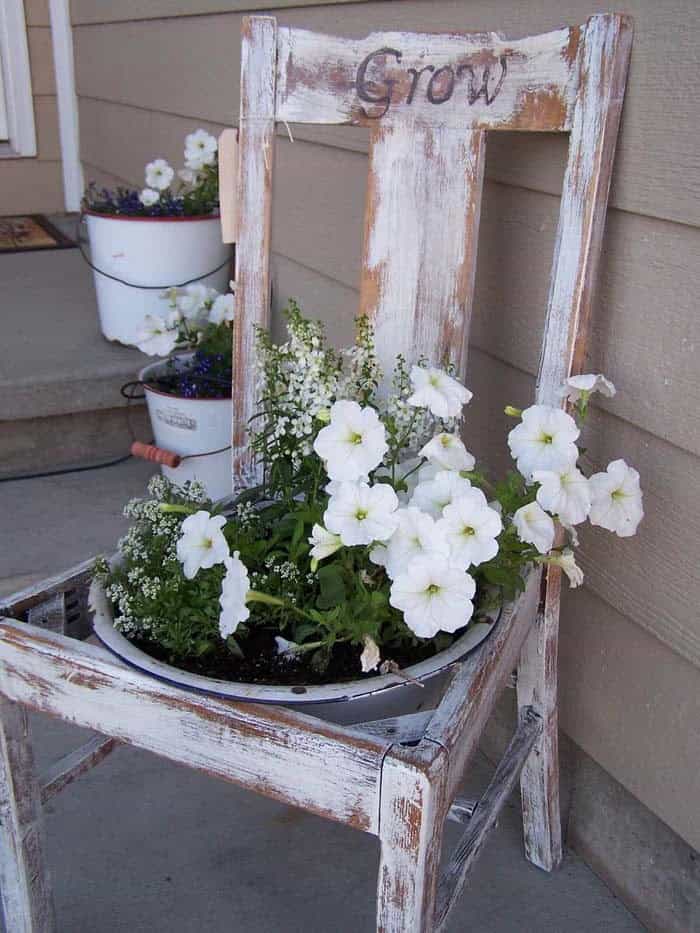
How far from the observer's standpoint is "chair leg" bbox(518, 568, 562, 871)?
4.28ft

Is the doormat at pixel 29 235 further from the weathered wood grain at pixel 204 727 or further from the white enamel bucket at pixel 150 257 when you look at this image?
the weathered wood grain at pixel 204 727

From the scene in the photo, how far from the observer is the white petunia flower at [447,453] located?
3.45 ft

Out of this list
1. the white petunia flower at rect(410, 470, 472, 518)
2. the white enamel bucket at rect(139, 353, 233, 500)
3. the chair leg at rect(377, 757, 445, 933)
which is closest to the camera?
the chair leg at rect(377, 757, 445, 933)

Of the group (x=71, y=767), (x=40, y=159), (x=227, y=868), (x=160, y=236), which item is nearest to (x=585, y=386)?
(x=71, y=767)

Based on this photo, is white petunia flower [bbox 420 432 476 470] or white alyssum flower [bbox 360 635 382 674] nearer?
white alyssum flower [bbox 360 635 382 674]

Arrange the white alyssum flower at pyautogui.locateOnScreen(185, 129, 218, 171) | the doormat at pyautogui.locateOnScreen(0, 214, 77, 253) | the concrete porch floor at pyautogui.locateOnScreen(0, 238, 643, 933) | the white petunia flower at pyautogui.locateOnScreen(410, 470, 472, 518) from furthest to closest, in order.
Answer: the doormat at pyautogui.locateOnScreen(0, 214, 77, 253) < the white alyssum flower at pyautogui.locateOnScreen(185, 129, 218, 171) < the concrete porch floor at pyautogui.locateOnScreen(0, 238, 643, 933) < the white petunia flower at pyautogui.locateOnScreen(410, 470, 472, 518)

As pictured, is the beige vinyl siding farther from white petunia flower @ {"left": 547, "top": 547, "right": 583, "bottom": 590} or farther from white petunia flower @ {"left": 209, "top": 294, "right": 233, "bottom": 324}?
white petunia flower @ {"left": 209, "top": 294, "right": 233, "bottom": 324}

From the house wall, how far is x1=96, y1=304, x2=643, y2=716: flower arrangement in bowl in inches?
117

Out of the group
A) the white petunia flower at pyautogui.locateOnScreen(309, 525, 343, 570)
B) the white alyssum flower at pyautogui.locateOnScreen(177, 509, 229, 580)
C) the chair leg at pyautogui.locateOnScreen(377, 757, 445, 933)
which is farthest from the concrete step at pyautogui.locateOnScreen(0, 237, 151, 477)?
the chair leg at pyautogui.locateOnScreen(377, 757, 445, 933)

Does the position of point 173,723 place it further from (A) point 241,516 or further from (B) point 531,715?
(B) point 531,715

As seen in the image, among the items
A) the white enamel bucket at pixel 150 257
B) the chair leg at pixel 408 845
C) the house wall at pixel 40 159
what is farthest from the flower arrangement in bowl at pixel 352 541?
the house wall at pixel 40 159

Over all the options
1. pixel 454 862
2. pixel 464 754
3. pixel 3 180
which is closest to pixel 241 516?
pixel 464 754

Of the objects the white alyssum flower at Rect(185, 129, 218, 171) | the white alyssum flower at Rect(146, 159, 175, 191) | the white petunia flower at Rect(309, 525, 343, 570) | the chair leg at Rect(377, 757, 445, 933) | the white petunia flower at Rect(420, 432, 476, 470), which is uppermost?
the white alyssum flower at Rect(185, 129, 218, 171)

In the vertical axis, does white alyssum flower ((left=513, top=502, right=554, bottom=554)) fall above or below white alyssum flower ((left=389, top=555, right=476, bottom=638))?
above
